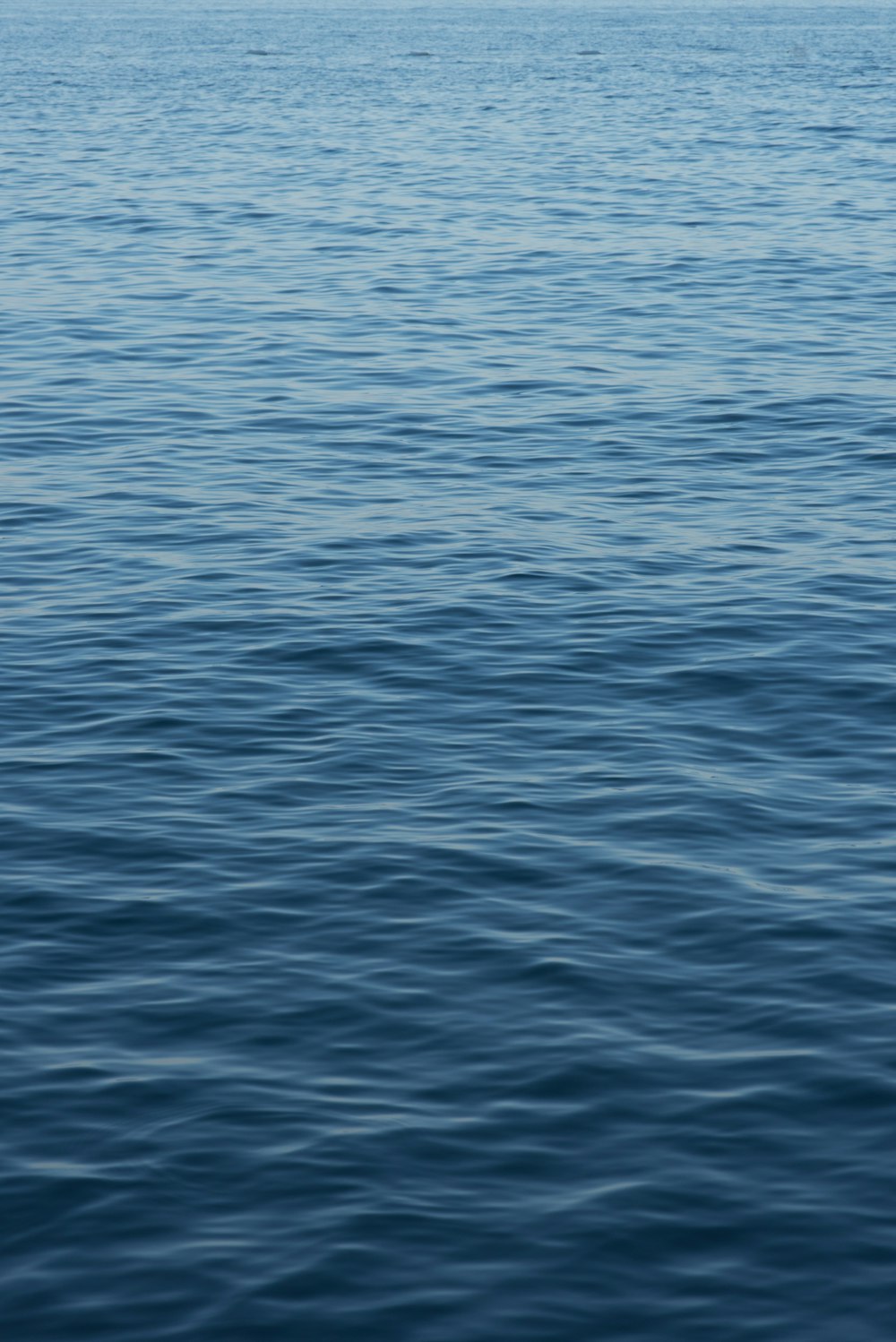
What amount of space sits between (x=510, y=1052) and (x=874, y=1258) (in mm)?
3120

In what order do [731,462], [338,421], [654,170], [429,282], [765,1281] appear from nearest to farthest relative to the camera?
[765,1281]
[731,462]
[338,421]
[429,282]
[654,170]

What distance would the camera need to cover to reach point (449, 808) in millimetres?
17781

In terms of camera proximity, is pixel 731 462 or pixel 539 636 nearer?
pixel 539 636

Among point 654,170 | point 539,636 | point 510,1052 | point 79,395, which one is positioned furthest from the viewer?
point 654,170

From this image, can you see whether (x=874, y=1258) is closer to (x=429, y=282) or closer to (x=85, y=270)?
(x=429, y=282)

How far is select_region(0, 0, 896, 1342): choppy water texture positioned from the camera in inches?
468

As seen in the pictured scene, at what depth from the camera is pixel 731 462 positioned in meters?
29.4

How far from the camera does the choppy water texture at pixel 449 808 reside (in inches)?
468

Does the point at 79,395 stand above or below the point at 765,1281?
above

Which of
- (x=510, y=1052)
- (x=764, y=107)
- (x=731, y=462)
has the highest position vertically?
(x=764, y=107)

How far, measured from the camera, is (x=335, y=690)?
818 inches

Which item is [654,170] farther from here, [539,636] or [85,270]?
[539,636]

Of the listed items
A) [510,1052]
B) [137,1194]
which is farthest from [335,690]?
[137,1194]

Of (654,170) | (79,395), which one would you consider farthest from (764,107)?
(79,395)
